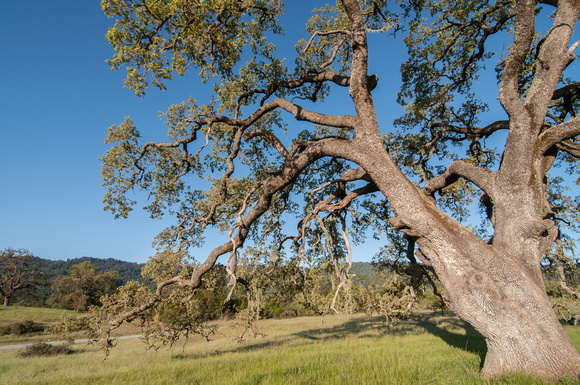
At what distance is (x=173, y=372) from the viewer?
7.06m

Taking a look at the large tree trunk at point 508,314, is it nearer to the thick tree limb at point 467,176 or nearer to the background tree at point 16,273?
the thick tree limb at point 467,176

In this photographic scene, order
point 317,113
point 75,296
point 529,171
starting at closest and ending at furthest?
point 529,171, point 317,113, point 75,296

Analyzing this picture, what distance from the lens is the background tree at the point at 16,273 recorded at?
46875 millimetres

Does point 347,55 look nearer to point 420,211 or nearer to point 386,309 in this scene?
point 420,211

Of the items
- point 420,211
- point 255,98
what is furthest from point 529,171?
point 255,98

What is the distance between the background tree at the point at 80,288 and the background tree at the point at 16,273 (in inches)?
296

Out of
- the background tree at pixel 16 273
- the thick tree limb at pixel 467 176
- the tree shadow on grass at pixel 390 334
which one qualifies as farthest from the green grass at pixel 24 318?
the thick tree limb at pixel 467 176

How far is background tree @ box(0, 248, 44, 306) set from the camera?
154ft

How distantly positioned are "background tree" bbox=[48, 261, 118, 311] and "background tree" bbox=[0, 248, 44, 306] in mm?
7526

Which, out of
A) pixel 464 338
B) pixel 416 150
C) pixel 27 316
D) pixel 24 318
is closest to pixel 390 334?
pixel 464 338

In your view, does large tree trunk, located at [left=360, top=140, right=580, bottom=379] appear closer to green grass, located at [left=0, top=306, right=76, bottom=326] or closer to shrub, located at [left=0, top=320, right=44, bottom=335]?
shrub, located at [left=0, top=320, right=44, bottom=335]

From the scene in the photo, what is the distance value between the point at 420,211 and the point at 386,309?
15.1 ft

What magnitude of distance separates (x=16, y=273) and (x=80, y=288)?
11372 millimetres

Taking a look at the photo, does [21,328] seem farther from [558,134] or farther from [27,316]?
[558,134]
